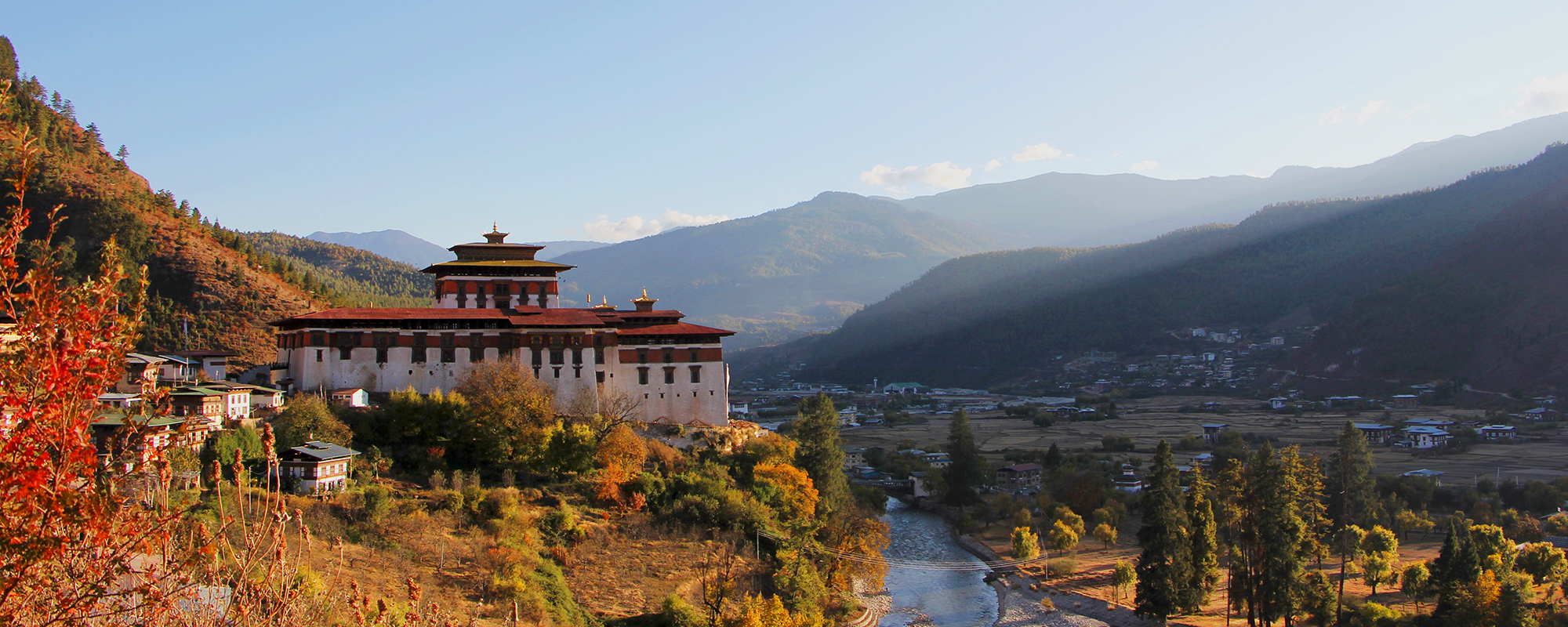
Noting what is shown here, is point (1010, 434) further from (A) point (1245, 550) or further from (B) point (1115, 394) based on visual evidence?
(A) point (1245, 550)

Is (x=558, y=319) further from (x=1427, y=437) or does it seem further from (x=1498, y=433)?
(x=1498, y=433)

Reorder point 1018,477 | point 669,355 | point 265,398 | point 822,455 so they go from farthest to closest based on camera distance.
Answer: point 1018,477
point 822,455
point 669,355
point 265,398

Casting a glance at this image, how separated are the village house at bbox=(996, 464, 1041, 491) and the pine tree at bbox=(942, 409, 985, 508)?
769cm

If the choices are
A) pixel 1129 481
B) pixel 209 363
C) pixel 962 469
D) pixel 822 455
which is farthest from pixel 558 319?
pixel 1129 481

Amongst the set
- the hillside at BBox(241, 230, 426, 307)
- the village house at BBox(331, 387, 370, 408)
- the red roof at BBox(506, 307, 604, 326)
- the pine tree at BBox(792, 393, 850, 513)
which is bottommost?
the pine tree at BBox(792, 393, 850, 513)

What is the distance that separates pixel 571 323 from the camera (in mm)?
55156

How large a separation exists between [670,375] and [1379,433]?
290ft

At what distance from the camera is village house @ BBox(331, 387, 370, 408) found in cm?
4909

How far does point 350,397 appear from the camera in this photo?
49.4m

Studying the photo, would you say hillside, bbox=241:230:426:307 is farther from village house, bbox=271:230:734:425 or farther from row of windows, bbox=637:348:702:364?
row of windows, bbox=637:348:702:364

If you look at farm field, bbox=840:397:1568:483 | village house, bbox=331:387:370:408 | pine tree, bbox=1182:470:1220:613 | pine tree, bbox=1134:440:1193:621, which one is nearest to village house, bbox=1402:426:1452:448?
farm field, bbox=840:397:1568:483

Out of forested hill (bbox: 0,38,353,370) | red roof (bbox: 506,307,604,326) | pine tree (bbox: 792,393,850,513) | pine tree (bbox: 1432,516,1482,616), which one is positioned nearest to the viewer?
pine tree (bbox: 1432,516,1482,616)

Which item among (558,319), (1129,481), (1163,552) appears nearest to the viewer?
(1163,552)

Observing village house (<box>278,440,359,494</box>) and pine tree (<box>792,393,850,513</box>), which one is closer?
village house (<box>278,440,359,494</box>)
